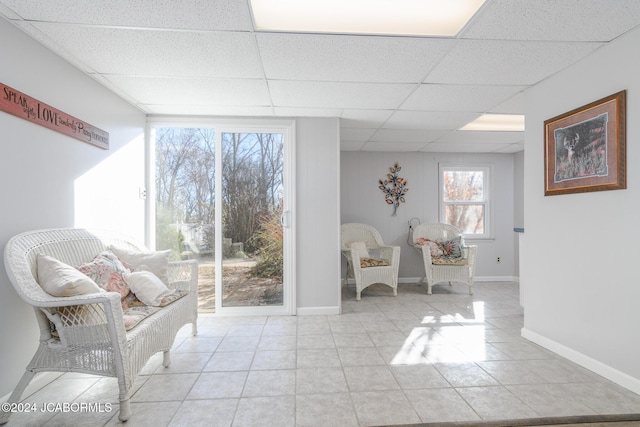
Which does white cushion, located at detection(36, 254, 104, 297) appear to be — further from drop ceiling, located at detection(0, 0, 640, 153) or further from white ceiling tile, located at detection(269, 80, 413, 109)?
white ceiling tile, located at detection(269, 80, 413, 109)

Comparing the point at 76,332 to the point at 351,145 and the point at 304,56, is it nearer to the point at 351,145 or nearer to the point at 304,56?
the point at 304,56

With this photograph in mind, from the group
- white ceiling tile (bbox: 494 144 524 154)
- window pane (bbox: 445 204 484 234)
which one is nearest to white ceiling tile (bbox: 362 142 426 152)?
window pane (bbox: 445 204 484 234)

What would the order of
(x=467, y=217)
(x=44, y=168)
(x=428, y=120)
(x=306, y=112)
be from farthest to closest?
(x=467, y=217) → (x=428, y=120) → (x=306, y=112) → (x=44, y=168)

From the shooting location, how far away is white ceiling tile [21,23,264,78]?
1.96 m

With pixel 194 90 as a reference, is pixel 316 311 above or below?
below

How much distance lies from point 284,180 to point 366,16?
6.44ft

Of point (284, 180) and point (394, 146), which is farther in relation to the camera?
point (394, 146)

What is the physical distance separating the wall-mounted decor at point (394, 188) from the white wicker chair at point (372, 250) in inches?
29.2

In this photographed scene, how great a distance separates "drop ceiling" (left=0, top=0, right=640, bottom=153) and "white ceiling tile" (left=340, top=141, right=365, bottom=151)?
128 centimetres

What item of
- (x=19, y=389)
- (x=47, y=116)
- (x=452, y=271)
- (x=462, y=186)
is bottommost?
(x=19, y=389)

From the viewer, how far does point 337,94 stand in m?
2.90

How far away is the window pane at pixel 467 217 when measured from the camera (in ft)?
18.1

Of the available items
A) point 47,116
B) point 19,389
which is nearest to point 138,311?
point 19,389

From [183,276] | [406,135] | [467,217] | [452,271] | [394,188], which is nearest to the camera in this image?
[183,276]
